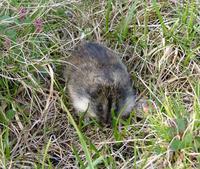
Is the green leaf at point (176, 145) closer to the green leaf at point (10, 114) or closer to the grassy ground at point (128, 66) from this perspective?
the grassy ground at point (128, 66)

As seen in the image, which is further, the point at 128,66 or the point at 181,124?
the point at 128,66

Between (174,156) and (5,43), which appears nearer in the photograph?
(174,156)

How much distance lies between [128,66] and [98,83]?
0.63 metres

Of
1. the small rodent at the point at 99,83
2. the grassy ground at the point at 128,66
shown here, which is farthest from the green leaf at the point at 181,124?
the small rodent at the point at 99,83

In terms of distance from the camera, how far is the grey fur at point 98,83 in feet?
14.4

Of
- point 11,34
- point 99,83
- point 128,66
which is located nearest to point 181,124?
point 99,83

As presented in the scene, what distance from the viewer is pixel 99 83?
4414 mm

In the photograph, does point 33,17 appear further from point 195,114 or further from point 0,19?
point 195,114

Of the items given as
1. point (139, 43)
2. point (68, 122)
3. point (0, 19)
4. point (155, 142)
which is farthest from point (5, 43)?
point (155, 142)

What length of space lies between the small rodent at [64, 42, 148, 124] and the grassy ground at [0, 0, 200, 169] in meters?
0.10

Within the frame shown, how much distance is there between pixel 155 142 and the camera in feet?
13.3

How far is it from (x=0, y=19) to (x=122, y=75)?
1.03 meters

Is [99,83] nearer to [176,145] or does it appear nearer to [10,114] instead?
[10,114]

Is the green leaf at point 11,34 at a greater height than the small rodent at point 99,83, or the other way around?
the green leaf at point 11,34
